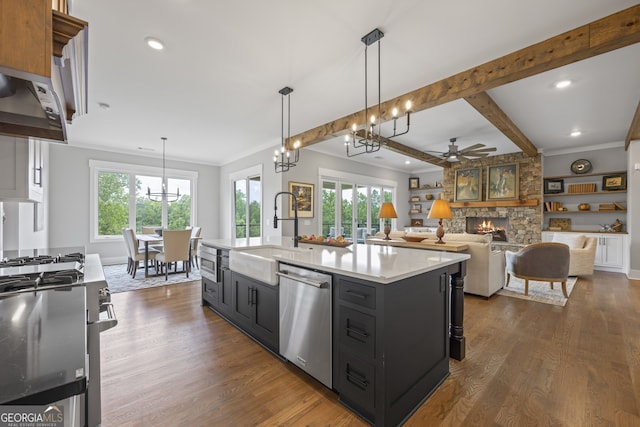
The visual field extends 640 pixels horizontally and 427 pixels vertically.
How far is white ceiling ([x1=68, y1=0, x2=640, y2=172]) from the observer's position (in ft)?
6.86

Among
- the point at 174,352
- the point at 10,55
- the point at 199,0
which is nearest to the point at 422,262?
the point at 10,55

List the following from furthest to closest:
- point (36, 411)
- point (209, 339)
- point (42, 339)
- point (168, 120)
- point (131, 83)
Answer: point (168, 120) → point (131, 83) → point (209, 339) → point (42, 339) → point (36, 411)

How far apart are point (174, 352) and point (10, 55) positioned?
7.87 ft

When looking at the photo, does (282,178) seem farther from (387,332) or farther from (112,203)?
(387,332)

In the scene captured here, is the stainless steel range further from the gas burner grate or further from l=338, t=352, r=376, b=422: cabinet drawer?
l=338, t=352, r=376, b=422: cabinet drawer

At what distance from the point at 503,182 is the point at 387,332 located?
7.16 metres

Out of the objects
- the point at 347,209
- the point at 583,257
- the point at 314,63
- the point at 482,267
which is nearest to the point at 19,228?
the point at 314,63

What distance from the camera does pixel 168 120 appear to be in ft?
14.8

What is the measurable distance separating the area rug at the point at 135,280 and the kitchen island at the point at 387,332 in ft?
12.3

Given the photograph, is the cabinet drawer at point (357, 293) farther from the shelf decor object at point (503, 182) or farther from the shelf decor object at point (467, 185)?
the shelf decor object at point (467, 185)

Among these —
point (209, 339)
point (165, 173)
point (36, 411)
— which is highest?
point (165, 173)

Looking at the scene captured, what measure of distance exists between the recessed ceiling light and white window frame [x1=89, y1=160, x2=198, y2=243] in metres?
5.09

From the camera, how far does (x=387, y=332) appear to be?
1.48 metres

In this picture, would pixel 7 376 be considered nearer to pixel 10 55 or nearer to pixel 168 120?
pixel 10 55
